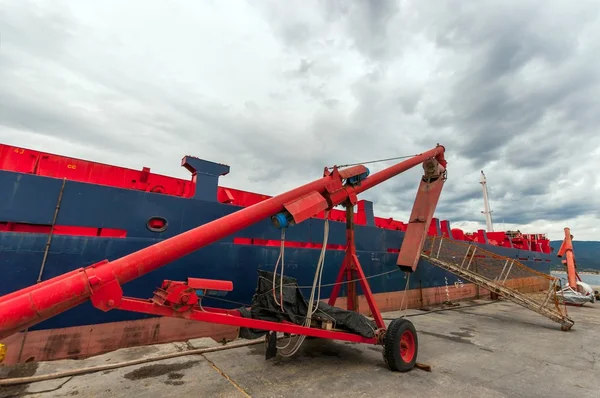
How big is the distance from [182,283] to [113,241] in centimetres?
333

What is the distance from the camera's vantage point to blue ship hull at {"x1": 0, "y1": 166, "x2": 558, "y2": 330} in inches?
199

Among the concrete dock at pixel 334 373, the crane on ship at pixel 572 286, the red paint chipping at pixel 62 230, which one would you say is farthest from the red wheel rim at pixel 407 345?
the crane on ship at pixel 572 286

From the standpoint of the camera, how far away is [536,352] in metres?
6.74

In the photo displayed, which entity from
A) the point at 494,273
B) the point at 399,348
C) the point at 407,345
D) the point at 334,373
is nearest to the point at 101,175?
the point at 334,373

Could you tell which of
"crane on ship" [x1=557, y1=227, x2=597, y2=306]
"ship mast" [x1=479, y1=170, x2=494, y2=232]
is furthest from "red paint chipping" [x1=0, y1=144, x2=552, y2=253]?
"ship mast" [x1=479, y1=170, x2=494, y2=232]

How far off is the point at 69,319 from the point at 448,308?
13.8m

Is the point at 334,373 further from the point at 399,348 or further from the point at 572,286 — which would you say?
the point at 572,286

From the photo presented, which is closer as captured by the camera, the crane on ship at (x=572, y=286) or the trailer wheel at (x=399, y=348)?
the trailer wheel at (x=399, y=348)

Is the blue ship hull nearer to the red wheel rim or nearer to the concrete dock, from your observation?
the concrete dock

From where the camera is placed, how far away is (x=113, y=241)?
19.1 feet

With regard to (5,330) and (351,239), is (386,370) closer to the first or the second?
(351,239)

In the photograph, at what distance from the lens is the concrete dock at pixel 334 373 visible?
165 inches

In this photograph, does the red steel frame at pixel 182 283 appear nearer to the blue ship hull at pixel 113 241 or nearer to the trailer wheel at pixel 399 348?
the trailer wheel at pixel 399 348

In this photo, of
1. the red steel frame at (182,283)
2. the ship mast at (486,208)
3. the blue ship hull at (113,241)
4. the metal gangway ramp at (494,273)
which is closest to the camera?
the red steel frame at (182,283)
